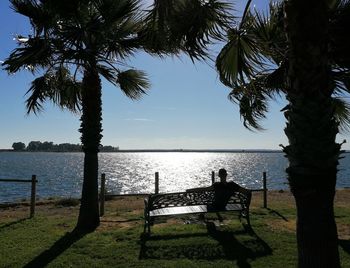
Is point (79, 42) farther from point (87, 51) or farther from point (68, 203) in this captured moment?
point (68, 203)

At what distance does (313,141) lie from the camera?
3938 mm

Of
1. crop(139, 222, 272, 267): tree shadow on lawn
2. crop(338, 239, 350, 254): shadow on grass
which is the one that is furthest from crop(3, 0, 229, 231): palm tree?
crop(338, 239, 350, 254): shadow on grass

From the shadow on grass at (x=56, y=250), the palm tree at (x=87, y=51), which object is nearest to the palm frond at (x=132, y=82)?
the palm tree at (x=87, y=51)

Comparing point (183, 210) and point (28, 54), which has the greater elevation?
point (28, 54)

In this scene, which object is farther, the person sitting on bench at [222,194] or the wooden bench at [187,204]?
the person sitting on bench at [222,194]

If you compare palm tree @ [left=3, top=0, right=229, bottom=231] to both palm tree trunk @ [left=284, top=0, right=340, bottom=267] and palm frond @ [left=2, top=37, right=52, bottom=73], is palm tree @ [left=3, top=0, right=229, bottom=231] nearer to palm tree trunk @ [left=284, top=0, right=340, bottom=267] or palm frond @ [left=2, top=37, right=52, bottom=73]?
palm frond @ [left=2, top=37, right=52, bottom=73]

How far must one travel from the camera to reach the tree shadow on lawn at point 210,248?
736 centimetres

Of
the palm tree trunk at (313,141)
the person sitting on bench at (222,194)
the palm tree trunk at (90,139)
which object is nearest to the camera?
the palm tree trunk at (313,141)

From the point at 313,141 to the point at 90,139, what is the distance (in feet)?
23.7

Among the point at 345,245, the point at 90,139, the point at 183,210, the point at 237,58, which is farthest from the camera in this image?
the point at 90,139

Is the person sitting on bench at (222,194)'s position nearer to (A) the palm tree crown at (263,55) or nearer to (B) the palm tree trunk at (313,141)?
(A) the palm tree crown at (263,55)

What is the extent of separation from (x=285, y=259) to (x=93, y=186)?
5.13 m

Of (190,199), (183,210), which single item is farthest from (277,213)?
(183,210)

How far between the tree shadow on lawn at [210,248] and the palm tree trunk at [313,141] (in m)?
3.06
